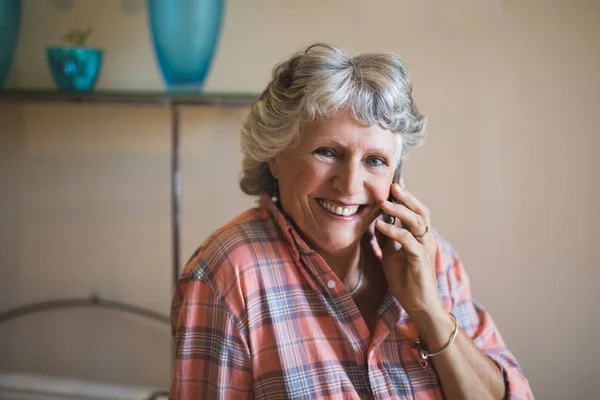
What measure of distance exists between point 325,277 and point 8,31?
1.34m

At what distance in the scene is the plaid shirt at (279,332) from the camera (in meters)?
1.28

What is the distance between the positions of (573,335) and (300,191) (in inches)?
42.9

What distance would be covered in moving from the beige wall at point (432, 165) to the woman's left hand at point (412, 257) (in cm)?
61

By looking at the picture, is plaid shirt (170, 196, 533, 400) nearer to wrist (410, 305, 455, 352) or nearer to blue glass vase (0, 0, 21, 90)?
wrist (410, 305, 455, 352)

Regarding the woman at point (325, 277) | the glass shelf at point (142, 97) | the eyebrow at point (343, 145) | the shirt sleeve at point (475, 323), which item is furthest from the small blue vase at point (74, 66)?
the shirt sleeve at point (475, 323)

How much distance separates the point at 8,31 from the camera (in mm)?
2010

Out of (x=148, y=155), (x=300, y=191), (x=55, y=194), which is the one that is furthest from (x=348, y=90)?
(x=55, y=194)

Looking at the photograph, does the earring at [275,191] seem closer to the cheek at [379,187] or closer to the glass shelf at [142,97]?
the cheek at [379,187]

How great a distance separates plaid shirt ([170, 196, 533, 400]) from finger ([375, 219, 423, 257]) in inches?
5.1

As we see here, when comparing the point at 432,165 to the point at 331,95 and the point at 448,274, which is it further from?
the point at 331,95

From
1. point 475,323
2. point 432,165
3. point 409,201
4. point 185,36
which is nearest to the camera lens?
point 409,201

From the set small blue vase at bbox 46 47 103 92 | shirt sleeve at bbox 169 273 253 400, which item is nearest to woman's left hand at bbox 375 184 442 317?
shirt sleeve at bbox 169 273 253 400

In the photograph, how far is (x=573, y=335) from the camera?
76.7 inches

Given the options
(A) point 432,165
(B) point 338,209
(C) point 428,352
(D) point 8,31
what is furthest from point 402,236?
(D) point 8,31
